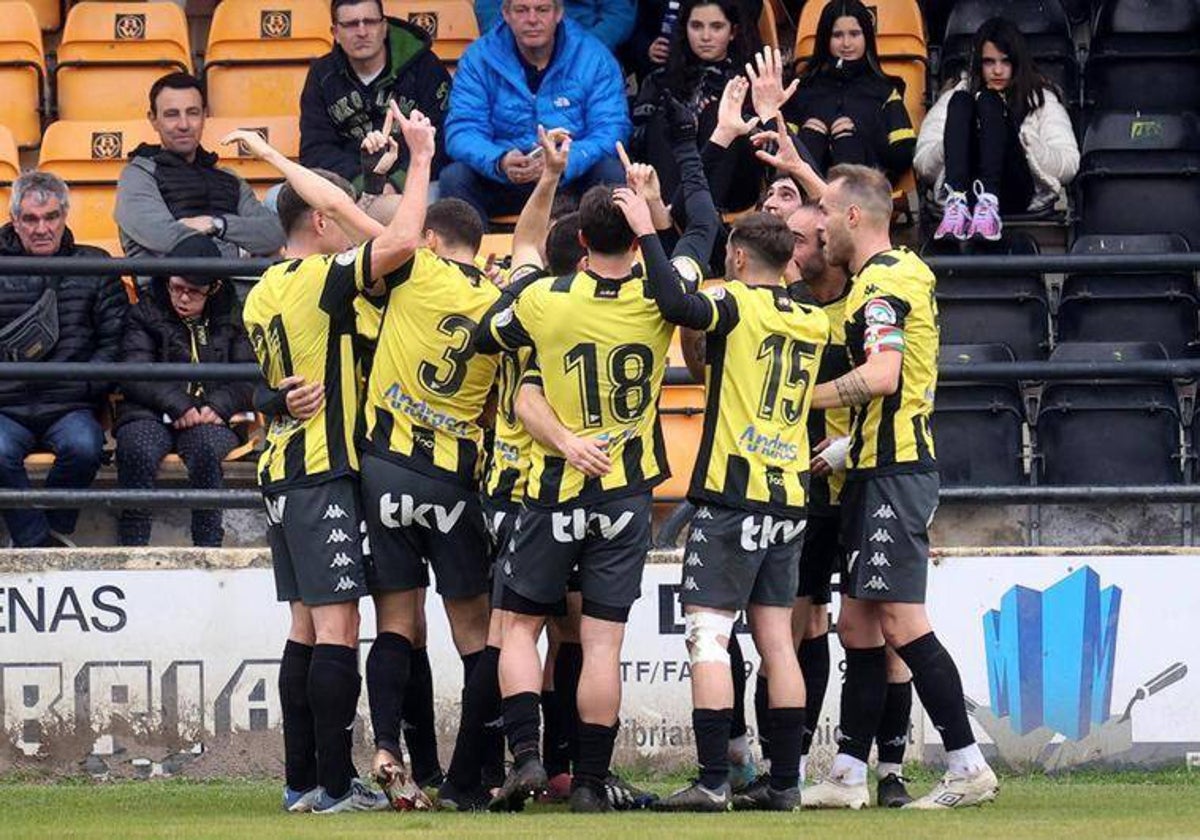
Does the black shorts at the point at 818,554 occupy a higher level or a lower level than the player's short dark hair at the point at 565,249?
lower

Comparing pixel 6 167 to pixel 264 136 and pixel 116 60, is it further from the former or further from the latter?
pixel 264 136

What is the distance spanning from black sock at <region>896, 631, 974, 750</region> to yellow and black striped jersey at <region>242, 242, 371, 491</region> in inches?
76.0

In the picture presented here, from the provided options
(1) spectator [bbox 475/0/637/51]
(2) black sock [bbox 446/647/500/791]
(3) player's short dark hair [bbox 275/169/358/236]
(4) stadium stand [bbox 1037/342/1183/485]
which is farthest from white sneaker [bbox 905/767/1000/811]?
(1) spectator [bbox 475/0/637/51]

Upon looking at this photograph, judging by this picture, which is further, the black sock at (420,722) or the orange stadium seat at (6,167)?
the orange stadium seat at (6,167)

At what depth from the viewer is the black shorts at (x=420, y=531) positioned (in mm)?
7984

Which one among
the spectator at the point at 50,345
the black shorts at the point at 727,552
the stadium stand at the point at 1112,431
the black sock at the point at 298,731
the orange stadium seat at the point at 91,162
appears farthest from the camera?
the orange stadium seat at the point at 91,162

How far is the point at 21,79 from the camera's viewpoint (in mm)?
12352

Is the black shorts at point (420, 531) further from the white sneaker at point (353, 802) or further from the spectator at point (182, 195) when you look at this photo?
the spectator at point (182, 195)

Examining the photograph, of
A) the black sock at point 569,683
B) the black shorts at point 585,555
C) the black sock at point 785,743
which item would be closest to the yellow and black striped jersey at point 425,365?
the black shorts at point 585,555

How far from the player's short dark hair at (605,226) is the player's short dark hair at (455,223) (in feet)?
1.81

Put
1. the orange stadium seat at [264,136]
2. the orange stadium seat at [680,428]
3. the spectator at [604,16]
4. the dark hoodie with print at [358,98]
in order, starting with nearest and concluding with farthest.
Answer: the orange stadium seat at [680,428] → the dark hoodie with print at [358,98] → the orange stadium seat at [264,136] → the spectator at [604,16]

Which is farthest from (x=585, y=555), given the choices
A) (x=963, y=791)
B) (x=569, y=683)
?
(x=963, y=791)

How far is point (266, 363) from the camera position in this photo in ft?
26.7

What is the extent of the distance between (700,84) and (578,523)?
412 centimetres
